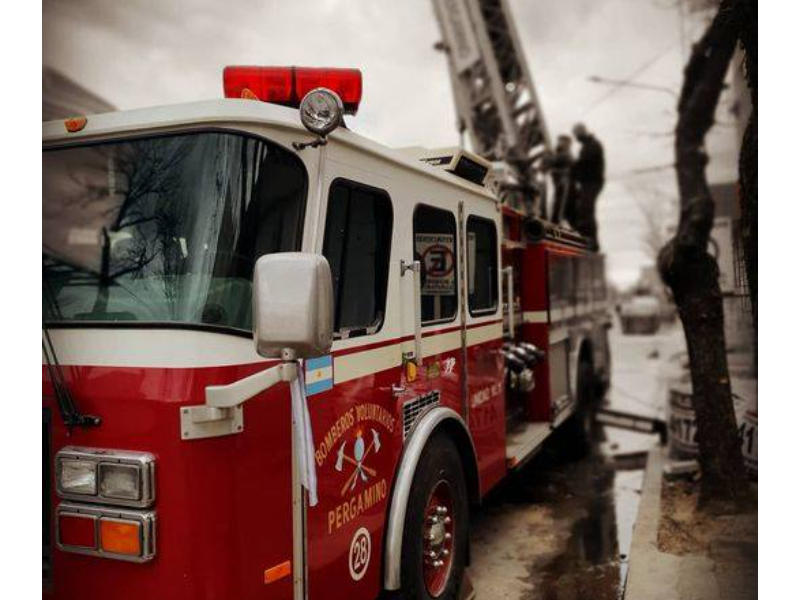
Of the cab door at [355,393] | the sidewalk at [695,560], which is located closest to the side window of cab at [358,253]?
the cab door at [355,393]

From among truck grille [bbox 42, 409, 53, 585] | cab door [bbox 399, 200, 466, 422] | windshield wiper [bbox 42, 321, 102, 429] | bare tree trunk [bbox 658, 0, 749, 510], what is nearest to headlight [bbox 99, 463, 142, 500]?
windshield wiper [bbox 42, 321, 102, 429]

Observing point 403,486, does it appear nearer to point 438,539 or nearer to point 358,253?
point 438,539

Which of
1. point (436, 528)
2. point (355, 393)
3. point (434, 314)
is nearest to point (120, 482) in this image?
point (355, 393)

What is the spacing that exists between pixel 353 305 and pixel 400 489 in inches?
35.6

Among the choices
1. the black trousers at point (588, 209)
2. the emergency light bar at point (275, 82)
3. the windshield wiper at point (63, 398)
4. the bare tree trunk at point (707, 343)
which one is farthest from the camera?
the black trousers at point (588, 209)

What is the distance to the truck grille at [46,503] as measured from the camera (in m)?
2.47

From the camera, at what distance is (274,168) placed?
2613 mm

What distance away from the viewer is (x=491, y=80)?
10.7m

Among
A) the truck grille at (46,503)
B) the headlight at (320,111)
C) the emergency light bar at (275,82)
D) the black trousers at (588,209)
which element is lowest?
the truck grille at (46,503)

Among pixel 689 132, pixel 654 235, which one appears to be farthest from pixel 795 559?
pixel 654 235

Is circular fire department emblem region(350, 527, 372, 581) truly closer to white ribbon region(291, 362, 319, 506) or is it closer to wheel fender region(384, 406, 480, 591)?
wheel fender region(384, 406, 480, 591)

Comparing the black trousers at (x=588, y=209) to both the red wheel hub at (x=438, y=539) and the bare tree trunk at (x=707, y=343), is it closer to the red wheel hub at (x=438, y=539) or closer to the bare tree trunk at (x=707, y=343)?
the bare tree trunk at (x=707, y=343)

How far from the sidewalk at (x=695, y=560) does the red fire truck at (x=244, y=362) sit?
1396 mm

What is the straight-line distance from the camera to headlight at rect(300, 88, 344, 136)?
258 cm
